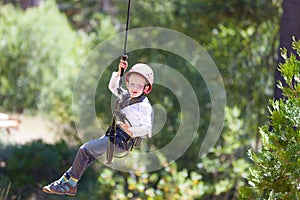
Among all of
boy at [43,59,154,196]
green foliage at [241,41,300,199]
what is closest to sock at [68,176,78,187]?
boy at [43,59,154,196]

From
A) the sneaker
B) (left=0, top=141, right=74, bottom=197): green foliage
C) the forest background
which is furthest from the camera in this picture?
(left=0, top=141, right=74, bottom=197): green foliage

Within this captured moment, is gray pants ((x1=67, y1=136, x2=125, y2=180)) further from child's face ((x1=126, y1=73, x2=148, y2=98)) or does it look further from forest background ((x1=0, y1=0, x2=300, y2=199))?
forest background ((x1=0, y1=0, x2=300, y2=199))

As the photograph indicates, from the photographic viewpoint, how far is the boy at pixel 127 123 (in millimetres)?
3143

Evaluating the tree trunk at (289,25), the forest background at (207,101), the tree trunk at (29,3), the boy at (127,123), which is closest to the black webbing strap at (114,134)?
the boy at (127,123)

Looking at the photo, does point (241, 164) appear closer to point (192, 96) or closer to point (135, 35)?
point (192, 96)

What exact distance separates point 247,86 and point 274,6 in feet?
3.49

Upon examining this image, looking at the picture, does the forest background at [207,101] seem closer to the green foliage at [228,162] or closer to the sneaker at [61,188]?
the green foliage at [228,162]

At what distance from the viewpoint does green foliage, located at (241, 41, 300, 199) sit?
10.5 ft

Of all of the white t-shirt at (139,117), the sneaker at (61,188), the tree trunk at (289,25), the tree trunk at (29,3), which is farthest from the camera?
the tree trunk at (29,3)

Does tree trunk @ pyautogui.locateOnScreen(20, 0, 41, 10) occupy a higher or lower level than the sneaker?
higher

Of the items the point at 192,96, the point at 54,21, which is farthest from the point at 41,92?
the point at 192,96

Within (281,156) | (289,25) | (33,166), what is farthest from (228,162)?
(281,156)

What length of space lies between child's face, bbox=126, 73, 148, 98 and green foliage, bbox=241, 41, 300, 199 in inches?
27.0

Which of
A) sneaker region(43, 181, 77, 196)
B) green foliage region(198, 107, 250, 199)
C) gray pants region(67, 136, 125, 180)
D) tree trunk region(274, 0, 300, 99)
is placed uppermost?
tree trunk region(274, 0, 300, 99)
